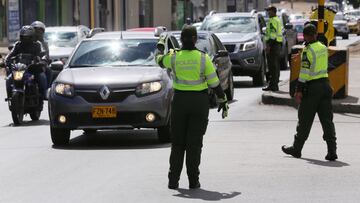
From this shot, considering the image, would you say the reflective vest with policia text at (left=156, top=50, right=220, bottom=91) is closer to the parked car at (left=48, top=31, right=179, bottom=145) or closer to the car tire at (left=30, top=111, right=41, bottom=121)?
the parked car at (left=48, top=31, right=179, bottom=145)

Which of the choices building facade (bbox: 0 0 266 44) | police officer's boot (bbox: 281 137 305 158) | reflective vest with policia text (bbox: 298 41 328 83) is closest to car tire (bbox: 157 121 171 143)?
police officer's boot (bbox: 281 137 305 158)

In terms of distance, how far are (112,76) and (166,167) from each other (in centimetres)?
266

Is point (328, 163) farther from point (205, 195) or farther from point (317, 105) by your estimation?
point (205, 195)

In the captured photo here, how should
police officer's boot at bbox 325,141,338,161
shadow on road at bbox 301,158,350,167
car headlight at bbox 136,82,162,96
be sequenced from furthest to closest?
1. car headlight at bbox 136,82,162,96
2. police officer's boot at bbox 325,141,338,161
3. shadow on road at bbox 301,158,350,167

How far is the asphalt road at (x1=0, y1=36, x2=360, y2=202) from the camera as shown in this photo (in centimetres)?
1000

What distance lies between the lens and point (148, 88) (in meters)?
14.1

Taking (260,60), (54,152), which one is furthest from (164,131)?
(260,60)

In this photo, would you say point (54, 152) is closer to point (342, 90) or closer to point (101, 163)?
point (101, 163)

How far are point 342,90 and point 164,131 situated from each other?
21.5 ft

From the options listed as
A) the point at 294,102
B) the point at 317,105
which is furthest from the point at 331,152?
the point at 294,102

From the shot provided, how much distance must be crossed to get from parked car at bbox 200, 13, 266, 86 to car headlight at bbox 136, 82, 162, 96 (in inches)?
487

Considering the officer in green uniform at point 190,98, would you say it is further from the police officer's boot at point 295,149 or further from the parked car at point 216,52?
the parked car at point 216,52

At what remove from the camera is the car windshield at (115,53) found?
15195mm

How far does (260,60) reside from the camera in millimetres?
26672
